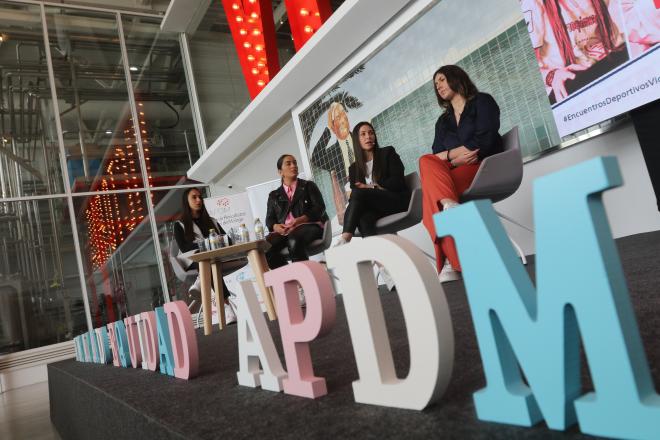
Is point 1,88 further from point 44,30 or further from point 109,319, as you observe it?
point 109,319

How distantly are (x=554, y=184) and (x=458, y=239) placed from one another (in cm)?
15

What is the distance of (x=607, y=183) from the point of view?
0.46m

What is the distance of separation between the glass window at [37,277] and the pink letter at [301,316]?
660 cm

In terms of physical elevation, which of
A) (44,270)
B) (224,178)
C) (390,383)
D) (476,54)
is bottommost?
(390,383)

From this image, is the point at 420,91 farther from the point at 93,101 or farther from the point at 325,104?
the point at 93,101

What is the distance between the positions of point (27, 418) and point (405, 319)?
3636 mm

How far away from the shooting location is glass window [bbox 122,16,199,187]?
8.08 metres

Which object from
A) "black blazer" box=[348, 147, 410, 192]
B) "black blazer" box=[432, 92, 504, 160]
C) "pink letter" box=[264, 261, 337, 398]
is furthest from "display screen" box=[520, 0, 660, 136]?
"pink letter" box=[264, 261, 337, 398]

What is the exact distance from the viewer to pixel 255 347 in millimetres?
1126

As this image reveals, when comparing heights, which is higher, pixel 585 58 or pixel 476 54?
pixel 476 54

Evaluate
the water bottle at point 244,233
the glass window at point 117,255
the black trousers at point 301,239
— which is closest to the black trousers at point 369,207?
the black trousers at point 301,239

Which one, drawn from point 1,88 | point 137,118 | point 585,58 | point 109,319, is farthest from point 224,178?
point 585,58

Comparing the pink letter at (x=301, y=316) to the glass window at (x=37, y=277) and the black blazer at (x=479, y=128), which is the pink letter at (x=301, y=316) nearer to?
the black blazer at (x=479, y=128)

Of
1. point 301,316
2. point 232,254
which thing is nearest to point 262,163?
point 232,254
